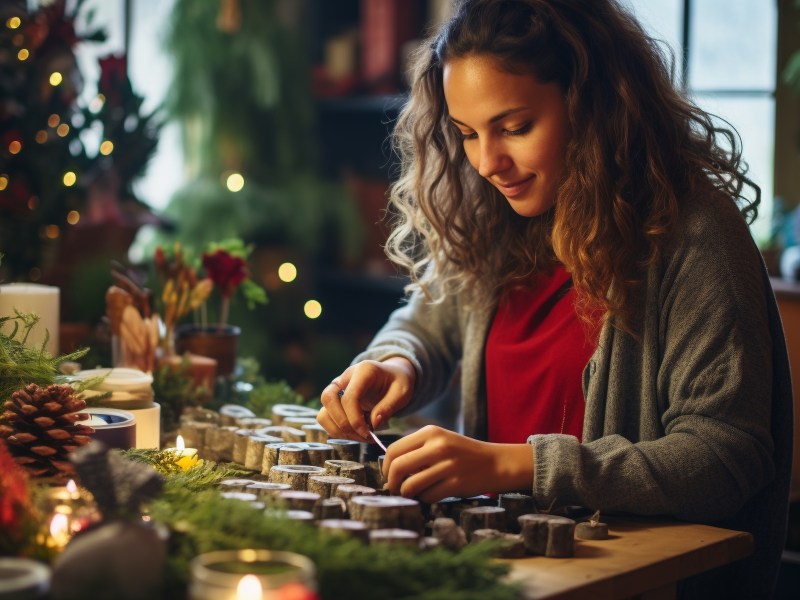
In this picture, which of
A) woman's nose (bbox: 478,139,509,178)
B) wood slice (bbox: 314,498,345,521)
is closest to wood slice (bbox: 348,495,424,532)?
wood slice (bbox: 314,498,345,521)

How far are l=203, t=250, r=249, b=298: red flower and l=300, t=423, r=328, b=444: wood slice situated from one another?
0.42 m

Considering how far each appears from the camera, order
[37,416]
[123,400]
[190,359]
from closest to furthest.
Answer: [37,416], [123,400], [190,359]

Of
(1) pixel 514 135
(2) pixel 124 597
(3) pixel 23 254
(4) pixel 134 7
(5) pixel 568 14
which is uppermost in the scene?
(4) pixel 134 7

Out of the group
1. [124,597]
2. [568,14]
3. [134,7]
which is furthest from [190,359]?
[134,7]

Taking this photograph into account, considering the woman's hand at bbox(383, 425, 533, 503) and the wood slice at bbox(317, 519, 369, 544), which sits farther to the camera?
the woman's hand at bbox(383, 425, 533, 503)

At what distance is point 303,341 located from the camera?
155 inches

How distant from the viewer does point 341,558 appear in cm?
95

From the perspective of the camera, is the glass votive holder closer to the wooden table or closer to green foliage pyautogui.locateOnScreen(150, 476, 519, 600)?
green foliage pyautogui.locateOnScreen(150, 476, 519, 600)

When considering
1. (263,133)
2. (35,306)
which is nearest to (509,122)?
(35,306)

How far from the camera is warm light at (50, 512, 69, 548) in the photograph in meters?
1.00

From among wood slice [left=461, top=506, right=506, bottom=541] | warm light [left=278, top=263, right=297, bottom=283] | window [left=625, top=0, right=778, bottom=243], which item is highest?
window [left=625, top=0, right=778, bottom=243]

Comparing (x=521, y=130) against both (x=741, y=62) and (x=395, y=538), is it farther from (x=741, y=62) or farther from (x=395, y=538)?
(x=741, y=62)

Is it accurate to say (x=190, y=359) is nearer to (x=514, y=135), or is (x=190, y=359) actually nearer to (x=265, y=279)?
(x=514, y=135)

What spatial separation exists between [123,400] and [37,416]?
24 cm
